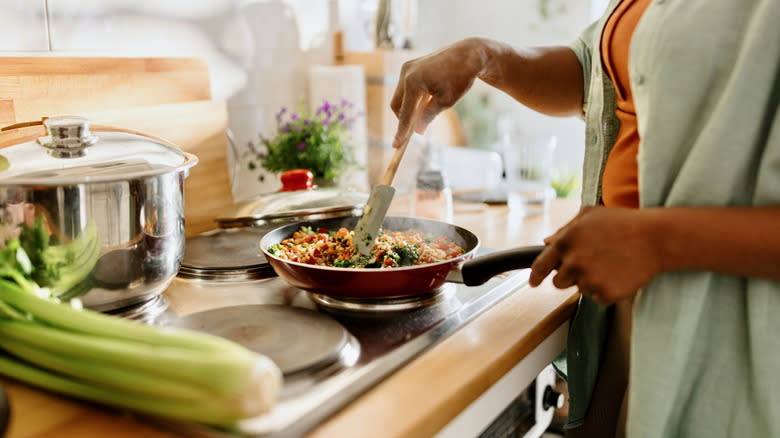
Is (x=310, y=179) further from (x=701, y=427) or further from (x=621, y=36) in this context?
(x=701, y=427)

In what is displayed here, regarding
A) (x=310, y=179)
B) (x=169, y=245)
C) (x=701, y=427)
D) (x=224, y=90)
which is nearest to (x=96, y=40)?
(x=224, y=90)

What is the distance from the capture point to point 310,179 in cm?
142

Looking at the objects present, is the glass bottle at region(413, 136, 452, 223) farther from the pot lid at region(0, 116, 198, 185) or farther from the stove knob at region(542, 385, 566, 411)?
the pot lid at region(0, 116, 198, 185)

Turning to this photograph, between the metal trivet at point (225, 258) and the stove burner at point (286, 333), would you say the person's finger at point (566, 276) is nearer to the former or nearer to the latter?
the stove burner at point (286, 333)

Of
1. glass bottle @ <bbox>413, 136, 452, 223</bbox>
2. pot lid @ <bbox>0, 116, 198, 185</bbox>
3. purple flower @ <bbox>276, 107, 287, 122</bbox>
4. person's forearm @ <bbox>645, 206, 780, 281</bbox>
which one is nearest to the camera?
person's forearm @ <bbox>645, 206, 780, 281</bbox>

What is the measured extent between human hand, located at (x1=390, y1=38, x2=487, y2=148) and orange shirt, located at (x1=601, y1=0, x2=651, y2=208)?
231mm

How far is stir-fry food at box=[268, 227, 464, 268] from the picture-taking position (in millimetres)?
936

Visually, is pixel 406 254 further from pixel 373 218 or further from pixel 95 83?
pixel 95 83

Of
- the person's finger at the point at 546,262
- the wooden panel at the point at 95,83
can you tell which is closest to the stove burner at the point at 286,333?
the person's finger at the point at 546,262

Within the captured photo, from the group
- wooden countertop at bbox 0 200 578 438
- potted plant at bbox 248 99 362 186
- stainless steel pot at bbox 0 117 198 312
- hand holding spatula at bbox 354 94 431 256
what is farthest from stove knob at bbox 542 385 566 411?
potted plant at bbox 248 99 362 186

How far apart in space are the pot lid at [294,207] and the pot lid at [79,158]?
42 centimetres

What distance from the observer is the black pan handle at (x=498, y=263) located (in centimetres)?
81

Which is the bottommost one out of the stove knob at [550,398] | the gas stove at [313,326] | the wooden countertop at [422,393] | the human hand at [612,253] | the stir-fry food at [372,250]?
the stove knob at [550,398]

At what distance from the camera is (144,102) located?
132 centimetres
